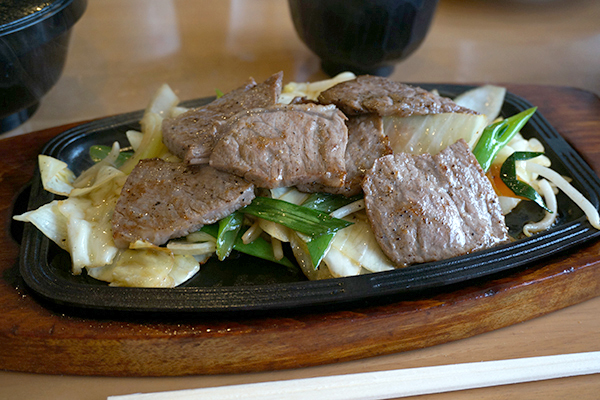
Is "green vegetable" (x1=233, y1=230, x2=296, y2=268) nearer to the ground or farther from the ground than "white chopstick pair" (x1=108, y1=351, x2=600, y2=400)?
farther from the ground

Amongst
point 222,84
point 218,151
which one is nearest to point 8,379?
point 218,151

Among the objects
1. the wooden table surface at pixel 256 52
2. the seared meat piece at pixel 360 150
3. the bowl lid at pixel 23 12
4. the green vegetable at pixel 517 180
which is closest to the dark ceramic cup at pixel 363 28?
the wooden table surface at pixel 256 52

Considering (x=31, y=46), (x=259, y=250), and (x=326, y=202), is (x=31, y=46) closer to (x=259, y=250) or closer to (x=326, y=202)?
(x=259, y=250)

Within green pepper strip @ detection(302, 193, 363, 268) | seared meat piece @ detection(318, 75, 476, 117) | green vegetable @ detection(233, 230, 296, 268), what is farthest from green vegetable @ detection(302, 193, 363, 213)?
seared meat piece @ detection(318, 75, 476, 117)

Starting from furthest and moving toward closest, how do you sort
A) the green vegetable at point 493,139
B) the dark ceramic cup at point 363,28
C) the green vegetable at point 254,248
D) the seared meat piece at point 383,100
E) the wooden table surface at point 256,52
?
the wooden table surface at point 256,52 → the dark ceramic cup at point 363,28 → the green vegetable at point 493,139 → the seared meat piece at point 383,100 → the green vegetable at point 254,248

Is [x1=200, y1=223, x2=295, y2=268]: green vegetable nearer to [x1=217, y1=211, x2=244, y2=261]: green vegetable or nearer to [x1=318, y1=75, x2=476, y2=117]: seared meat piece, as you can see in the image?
[x1=217, y1=211, x2=244, y2=261]: green vegetable

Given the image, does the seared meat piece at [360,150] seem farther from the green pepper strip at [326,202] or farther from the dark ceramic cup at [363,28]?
the dark ceramic cup at [363,28]

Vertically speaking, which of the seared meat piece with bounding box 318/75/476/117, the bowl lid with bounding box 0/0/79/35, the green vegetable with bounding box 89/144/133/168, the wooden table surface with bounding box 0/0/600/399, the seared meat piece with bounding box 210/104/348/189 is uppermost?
the bowl lid with bounding box 0/0/79/35
